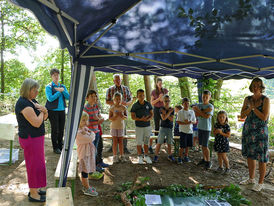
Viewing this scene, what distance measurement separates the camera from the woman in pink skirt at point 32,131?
2.60 meters

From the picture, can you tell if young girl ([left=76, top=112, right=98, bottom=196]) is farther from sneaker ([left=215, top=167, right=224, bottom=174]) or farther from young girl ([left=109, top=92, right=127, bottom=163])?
sneaker ([left=215, top=167, right=224, bottom=174])

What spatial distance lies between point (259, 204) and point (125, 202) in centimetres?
203

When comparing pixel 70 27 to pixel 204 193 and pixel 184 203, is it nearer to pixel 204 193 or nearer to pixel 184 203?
pixel 184 203

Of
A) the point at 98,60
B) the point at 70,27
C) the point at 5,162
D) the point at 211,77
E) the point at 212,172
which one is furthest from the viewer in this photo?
the point at 211,77

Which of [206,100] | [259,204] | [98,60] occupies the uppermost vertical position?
[98,60]

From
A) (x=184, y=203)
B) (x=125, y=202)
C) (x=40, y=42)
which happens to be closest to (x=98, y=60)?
(x=125, y=202)

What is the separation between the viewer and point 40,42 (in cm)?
1286

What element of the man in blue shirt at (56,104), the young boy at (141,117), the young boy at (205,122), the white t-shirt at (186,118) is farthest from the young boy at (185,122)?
the man in blue shirt at (56,104)

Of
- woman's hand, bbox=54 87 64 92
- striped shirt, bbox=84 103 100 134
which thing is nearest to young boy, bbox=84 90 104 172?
striped shirt, bbox=84 103 100 134

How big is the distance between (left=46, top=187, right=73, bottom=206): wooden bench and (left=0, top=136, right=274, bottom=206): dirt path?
754 mm

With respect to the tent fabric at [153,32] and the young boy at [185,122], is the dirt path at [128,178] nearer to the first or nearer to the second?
the young boy at [185,122]

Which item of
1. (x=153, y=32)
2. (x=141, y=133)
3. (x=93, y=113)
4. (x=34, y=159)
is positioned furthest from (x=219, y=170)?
(x=34, y=159)

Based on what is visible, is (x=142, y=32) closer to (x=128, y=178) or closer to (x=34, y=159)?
(x=34, y=159)

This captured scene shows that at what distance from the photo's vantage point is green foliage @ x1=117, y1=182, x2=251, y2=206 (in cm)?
335
